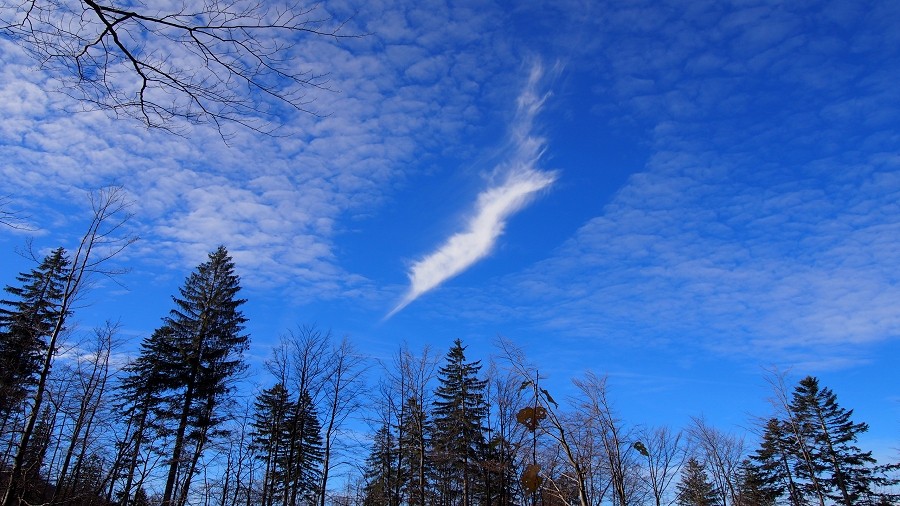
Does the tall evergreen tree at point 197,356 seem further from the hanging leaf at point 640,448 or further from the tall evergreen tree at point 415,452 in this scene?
the hanging leaf at point 640,448

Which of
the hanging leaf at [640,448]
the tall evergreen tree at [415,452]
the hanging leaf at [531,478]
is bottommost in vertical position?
the hanging leaf at [531,478]

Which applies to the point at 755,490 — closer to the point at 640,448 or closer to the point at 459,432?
the point at 459,432

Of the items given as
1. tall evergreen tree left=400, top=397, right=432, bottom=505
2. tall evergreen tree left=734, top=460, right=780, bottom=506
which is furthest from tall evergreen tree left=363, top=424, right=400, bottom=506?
tall evergreen tree left=734, top=460, right=780, bottom=506

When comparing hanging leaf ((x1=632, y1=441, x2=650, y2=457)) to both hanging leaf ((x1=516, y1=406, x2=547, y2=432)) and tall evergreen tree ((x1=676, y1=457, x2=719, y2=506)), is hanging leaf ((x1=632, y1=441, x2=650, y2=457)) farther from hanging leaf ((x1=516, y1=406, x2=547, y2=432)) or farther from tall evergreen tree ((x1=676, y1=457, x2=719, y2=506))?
tall evergreen tree ((x1=676, y1=457, x2=719, y2=506))

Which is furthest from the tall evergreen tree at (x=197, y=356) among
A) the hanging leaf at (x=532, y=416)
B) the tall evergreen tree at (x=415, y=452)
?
the hanging leaf at (x=532, y=416)

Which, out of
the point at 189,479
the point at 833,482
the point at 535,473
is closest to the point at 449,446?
the point at 189,479

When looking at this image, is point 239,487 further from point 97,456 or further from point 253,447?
point 97,456

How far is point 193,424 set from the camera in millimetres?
21078

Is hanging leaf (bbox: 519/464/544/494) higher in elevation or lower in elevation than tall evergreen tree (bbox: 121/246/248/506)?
lower

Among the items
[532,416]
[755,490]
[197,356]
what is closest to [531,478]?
[532,416]

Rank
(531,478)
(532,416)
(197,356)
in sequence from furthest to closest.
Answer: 1. (197,356)
2. (532,416)
3. (531,478)

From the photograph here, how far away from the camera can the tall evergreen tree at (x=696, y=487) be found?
42275mm

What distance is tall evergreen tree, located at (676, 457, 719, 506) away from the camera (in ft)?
139

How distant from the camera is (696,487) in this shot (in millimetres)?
42906
